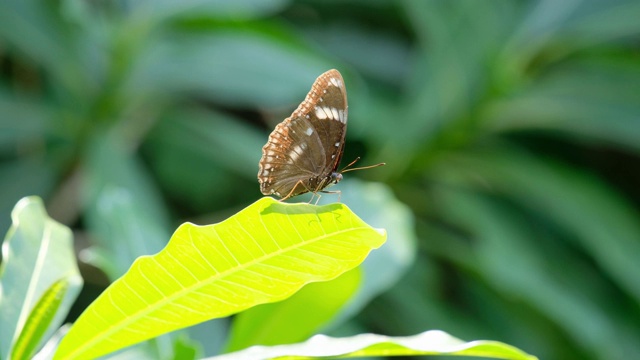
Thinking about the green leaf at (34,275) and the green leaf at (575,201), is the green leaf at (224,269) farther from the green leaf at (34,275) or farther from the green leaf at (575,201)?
the green leaf at (575,201)

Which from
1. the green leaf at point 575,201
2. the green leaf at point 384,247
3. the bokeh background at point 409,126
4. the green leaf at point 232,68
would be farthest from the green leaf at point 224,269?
the green leaf at point 575,201

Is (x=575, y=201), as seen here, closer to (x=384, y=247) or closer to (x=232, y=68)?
(x=232, y=68)

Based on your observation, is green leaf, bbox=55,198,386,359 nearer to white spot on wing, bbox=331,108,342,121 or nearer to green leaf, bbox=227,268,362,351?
green leaf, bbox=227,268,362,351

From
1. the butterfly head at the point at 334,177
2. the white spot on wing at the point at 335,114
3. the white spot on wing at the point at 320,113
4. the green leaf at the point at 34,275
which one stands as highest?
the white spot on wing at the point at 335,114

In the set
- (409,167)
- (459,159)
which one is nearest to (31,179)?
(409,167)

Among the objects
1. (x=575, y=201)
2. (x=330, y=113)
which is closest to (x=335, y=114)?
(x=330, y=113)

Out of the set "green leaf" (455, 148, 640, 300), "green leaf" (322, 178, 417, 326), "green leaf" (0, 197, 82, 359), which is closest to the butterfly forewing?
"green leaf" (322, 178, 417, 326)
